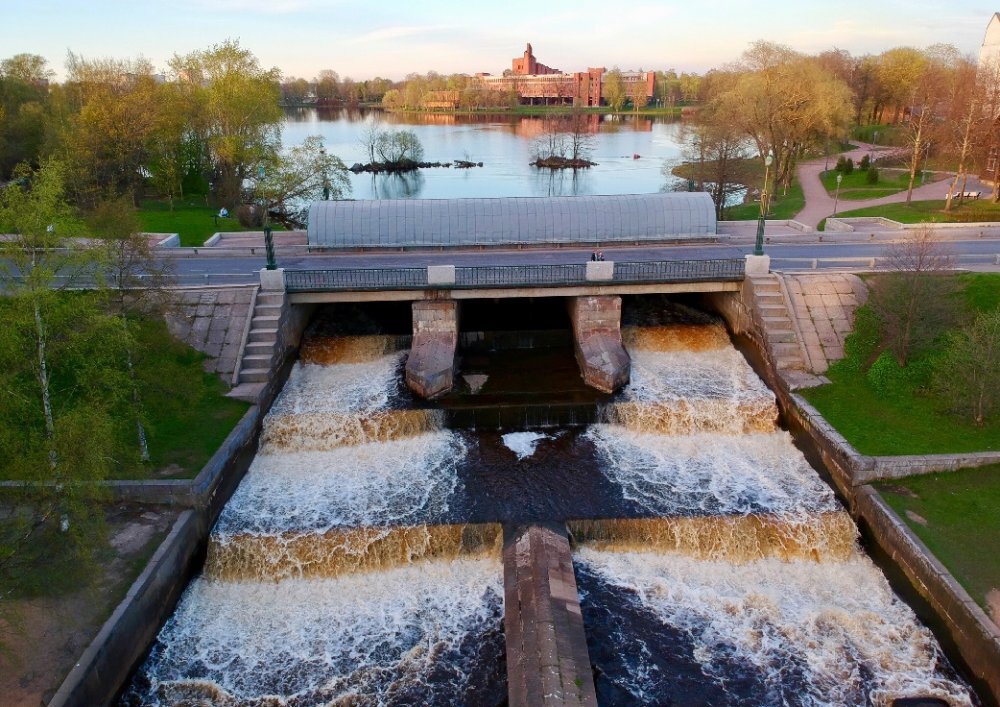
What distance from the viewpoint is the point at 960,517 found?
52.2ft

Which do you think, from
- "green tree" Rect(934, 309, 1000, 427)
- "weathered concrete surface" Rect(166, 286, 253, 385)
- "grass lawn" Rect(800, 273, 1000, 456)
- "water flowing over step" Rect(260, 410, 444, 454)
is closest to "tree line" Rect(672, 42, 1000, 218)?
"grass lawn" Rect(800, 273, 1000, 456)

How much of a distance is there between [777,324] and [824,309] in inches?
75.5

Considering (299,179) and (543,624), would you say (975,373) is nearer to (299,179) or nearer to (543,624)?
(543,624)

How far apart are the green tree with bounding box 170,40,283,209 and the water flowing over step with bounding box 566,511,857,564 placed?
1487 inches

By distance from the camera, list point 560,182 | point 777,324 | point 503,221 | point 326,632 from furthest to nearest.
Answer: point 560,182 < point 503,221 < point 777,324 < point 326,632

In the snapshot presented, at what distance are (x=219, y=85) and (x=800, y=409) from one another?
4542cm

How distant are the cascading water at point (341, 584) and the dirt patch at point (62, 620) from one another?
1404 millimetres

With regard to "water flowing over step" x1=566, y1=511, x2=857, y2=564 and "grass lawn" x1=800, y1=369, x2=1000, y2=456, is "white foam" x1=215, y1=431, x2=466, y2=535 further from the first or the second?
"grass lawn" x1=800, y1=369, x2=1000, y2=456

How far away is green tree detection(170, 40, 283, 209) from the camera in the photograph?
48.3 metres

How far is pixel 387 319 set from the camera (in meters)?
28.1

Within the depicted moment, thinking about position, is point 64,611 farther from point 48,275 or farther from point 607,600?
point 607,600

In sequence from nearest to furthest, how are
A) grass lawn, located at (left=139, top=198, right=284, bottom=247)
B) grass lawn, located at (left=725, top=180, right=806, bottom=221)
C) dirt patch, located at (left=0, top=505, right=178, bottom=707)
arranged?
1. dirt patch, located at (left=0, top=505, right=178, bottom=707)
2. grass lawn, located at (left=139, top=198, right=284, bottom=247)
3. grass lawn, located at (left=725, top=180, right=806, bottom=221)

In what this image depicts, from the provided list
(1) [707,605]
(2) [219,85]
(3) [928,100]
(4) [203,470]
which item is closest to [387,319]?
(4) [203,470]

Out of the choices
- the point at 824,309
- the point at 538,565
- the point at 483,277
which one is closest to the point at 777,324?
the point at 824,309
